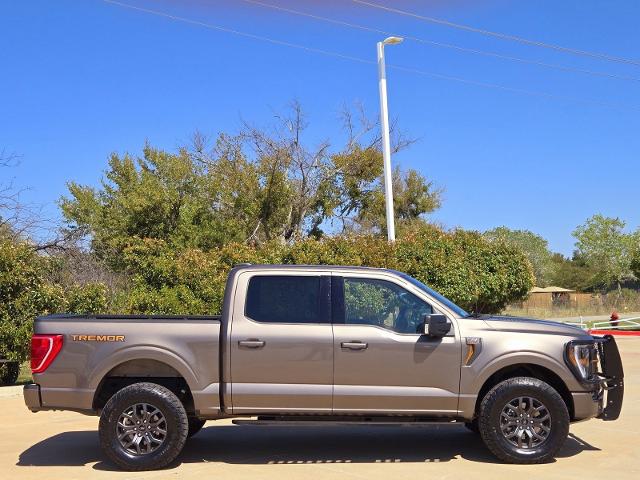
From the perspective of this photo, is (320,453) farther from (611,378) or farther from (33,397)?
(611,378)

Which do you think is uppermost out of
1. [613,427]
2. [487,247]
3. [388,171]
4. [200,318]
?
[388,171]

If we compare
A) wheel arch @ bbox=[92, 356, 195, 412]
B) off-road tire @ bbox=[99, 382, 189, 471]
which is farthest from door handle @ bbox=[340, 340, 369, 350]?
off-road tire @ bbox=[99, 382, 189, 471]

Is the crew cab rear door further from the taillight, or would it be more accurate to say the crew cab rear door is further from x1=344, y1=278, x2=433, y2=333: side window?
the taillight

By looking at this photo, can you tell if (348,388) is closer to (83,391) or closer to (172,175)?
(83,391)

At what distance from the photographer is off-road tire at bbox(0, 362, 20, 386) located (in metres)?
12.2

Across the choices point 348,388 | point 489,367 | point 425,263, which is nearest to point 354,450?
point 348,388

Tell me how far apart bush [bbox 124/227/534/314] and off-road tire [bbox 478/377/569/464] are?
926 centimetres

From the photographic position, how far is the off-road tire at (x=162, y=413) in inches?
266

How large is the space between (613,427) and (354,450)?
10.9ft

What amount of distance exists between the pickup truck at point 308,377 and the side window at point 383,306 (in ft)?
0.32

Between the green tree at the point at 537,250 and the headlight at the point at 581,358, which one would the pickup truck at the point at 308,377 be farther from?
the green tree at the point at 537,250

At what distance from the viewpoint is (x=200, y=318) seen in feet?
24.4

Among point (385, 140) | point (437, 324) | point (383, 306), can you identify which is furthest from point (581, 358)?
point (385, 140)

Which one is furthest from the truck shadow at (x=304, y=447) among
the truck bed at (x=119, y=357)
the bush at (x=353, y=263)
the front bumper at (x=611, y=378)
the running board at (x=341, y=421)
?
the bush at (x=353, y=263)
